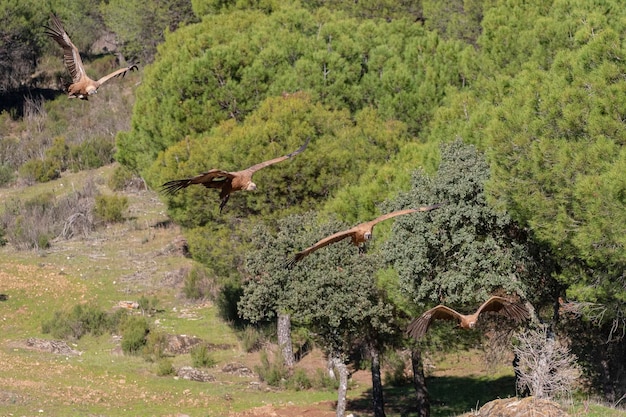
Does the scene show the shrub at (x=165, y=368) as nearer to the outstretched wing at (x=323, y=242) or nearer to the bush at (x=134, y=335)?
the bush at (x=134, y=335)

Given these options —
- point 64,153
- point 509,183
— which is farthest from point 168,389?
point 64,153

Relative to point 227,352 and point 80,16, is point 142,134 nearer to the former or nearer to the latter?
point 227,352

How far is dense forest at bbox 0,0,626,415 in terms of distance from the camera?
21391mm

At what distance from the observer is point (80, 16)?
82625 mm

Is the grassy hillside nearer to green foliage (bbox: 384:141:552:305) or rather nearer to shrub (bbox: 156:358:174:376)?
shrub (bbox: 156:358:174:376)

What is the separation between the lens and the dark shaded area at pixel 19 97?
7200 centimetres

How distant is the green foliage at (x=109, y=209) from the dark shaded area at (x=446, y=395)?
20.9 metres

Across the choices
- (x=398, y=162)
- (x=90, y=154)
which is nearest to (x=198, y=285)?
(x=398, y=162)

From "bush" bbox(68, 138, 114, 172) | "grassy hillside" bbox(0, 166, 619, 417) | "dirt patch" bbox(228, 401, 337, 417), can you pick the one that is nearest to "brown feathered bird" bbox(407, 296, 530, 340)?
"grassy hillside" bbox(0, 166, 619, 417)

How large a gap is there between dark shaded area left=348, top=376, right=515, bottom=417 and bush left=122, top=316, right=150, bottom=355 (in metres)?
8.16

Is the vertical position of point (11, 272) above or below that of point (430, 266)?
below

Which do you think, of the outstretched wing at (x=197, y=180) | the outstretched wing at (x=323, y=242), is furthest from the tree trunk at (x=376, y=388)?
the outstretched wing at (x=197, y=180)

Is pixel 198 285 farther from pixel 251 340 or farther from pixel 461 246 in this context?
pixel 461 246

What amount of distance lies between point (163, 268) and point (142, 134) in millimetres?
6031
